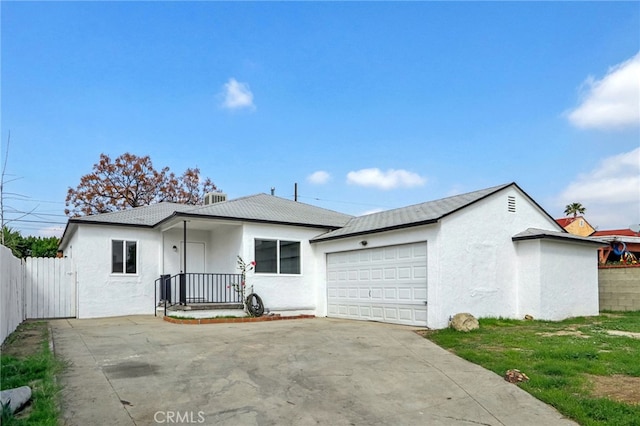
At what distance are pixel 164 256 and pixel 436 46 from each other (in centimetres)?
1209

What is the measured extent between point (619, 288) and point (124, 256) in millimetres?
17638

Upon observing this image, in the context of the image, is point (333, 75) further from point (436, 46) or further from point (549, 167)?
point (549, 167)

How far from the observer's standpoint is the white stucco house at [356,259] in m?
12.7

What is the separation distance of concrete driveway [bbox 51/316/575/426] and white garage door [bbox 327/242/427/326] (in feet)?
9.45

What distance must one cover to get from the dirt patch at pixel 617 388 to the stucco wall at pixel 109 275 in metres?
14.3

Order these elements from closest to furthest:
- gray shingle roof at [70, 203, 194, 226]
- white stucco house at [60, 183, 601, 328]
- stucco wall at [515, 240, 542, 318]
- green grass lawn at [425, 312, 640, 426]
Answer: green grass lawn at [425, 312, 640, 426] → white stucco house at [60, 183, 601, 328] → stucco wall at [515, 240, 542, 318] → gray shingle roof at [70, 203, 194, 226]

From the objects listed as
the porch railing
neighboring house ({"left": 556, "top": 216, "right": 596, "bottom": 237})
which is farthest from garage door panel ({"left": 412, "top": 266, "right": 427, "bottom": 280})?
neighboring house ({"left": 556, "top": 216, "right": 596, "bottom": 237})

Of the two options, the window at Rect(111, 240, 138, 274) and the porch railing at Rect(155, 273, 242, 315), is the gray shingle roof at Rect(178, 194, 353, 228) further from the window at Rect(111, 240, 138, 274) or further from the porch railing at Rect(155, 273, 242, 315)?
the window at Rect(111, 240, 138, 274)

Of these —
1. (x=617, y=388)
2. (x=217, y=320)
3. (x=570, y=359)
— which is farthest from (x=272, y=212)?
(x=617, y=388)

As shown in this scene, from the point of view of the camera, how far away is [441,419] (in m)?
5.14

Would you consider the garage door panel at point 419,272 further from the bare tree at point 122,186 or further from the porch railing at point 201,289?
the bare tree at point 122,186

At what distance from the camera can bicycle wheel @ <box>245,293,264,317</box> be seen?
47.8 feet

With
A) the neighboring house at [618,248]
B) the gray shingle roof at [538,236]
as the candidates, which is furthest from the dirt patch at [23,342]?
the neighboring house at [618,248]

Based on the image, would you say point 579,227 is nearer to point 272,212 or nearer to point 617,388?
point 272,212
